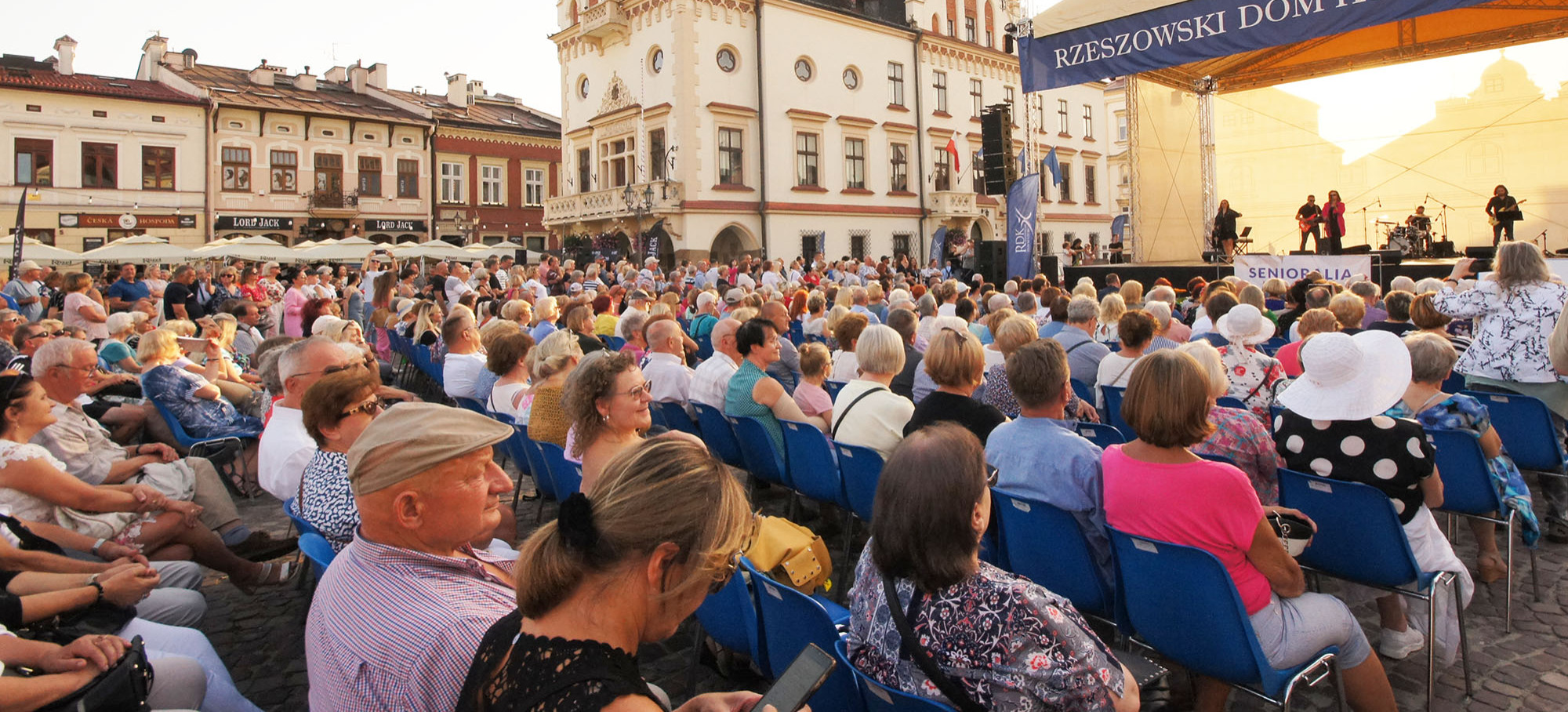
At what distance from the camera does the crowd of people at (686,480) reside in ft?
5.07

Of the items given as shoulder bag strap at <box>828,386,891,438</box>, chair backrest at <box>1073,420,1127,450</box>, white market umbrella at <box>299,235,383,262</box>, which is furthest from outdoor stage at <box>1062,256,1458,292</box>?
white market umbrella at <box>299,235,383,262</box>

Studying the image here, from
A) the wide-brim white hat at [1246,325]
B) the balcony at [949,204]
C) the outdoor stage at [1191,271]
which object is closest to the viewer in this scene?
the wide-brim white hat at [1246,325]

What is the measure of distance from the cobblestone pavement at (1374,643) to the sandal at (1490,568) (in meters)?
0.04

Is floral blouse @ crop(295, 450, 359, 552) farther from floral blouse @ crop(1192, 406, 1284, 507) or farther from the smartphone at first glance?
floral blouse @ crop(1192, 406, 1284, 507)

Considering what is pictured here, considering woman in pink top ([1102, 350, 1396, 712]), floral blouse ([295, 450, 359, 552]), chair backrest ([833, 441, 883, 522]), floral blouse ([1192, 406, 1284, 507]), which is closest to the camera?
woman in pink top ([1102, 350, 1396, 712])

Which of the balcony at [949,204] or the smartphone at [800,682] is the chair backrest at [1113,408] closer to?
the smartphone at [800,682]

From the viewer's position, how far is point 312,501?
119 inches

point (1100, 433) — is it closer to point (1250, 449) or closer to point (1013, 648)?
point (1250, 449)

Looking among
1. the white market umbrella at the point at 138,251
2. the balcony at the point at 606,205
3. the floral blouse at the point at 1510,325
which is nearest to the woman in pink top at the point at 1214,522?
the floral blouse at the point at 1510,325

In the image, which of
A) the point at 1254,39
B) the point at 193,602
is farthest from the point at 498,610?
the point at 1254,39

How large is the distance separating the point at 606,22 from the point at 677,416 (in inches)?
873

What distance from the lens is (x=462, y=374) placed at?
6.34 m

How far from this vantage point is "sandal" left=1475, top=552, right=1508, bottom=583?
404 cm

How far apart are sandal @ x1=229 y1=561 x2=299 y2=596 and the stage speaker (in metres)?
14.2
